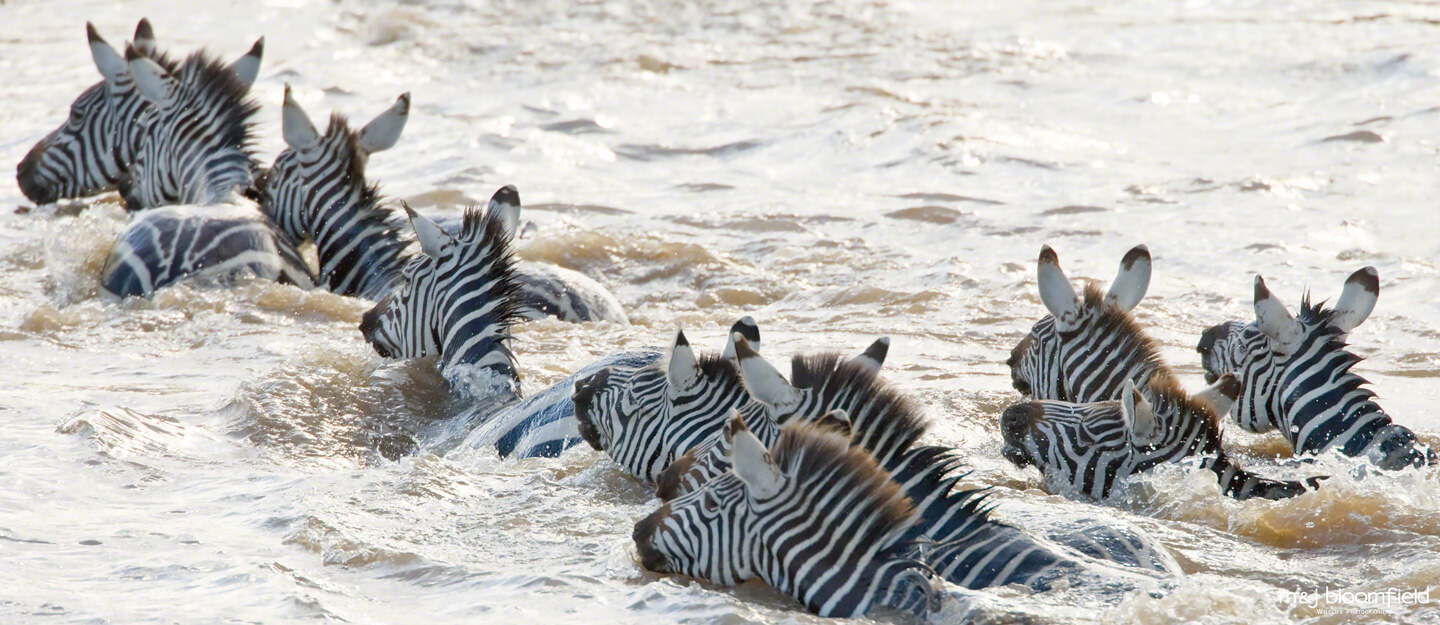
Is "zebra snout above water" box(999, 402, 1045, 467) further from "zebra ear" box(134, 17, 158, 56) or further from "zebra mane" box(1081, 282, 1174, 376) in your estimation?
"zebra ear" box(134, 17, 158, 56)

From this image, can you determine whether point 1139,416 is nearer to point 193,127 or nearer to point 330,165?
point 330,165

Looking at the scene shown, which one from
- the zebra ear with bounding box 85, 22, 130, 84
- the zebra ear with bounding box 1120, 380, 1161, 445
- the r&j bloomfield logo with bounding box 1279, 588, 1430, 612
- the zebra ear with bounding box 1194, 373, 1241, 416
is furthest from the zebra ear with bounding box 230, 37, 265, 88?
the r&j bloomfield logo with bounding box 1279, 588, 1430, 612

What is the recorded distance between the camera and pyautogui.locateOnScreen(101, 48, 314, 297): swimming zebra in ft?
26.5

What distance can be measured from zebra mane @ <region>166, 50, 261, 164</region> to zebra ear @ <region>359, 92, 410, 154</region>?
112 cm

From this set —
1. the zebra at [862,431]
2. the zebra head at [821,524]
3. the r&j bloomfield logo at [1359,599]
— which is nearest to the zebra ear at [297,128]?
the zebra at [862,431]

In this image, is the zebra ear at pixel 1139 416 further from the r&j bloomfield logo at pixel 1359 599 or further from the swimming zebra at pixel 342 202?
the swimming zebra at pixel 342 202

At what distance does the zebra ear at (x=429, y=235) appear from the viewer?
21.0ft

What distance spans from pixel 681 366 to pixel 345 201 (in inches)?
148

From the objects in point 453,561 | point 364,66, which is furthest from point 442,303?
point 364,66

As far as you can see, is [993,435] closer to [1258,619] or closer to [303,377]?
[1258,619]

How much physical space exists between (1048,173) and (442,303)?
6.52 m

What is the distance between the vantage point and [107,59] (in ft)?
30.8

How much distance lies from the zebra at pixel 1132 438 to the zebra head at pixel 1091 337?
1.41 ft

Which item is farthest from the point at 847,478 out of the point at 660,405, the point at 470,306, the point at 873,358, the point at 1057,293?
the point at 470,306
